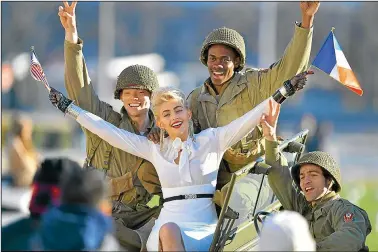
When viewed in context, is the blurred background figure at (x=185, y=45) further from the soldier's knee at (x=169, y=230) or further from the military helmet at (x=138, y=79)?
the soldier's knee at (x=169, y=230)

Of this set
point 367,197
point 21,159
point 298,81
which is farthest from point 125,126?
point 367,197

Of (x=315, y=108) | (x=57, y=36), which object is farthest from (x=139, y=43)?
(x=315, y=108)

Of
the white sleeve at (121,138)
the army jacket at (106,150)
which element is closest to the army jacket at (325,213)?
the white sleeve at (121,138)

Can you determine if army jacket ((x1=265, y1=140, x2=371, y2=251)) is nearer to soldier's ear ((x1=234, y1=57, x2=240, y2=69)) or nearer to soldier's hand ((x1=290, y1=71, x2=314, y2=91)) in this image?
soldier's hand ((x1=290, y1=71, x2=314, y2=91))

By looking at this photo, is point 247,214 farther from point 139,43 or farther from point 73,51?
point 139,43

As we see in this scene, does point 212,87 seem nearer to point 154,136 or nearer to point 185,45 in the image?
point 154,136

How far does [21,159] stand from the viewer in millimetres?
12609

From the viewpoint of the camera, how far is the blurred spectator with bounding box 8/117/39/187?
40.3 feet

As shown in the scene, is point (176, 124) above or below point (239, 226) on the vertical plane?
above

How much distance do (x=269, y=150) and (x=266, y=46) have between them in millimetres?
38574

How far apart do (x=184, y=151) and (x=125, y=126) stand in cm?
74

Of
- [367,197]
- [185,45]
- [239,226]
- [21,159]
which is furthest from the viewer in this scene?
[185,45]

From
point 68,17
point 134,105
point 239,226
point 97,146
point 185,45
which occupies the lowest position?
point 239,226

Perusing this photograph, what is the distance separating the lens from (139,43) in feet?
182
